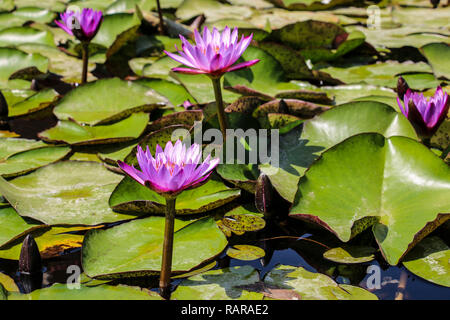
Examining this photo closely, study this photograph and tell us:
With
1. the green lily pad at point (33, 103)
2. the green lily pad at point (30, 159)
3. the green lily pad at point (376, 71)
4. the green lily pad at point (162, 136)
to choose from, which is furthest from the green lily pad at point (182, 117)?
the green lily pad at point (376, 71)

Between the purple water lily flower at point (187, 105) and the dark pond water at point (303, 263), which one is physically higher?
the purple water lily flower at point (187, 105)

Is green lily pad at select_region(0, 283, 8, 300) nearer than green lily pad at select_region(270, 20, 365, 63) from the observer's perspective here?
Yes

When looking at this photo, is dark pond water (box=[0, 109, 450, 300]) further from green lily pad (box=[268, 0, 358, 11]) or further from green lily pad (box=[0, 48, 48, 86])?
green lily pad (box=[268, 0, 358, 11])

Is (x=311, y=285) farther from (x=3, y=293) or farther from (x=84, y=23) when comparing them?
(x=84, y=23)

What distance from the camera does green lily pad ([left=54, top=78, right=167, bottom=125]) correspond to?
8.55ft

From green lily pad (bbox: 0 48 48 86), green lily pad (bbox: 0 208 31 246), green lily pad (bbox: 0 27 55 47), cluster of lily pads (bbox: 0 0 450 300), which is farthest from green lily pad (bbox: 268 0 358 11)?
green lily pad (bbox: 0 208 31 246)

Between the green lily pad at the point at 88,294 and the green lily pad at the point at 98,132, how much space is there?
102 cm

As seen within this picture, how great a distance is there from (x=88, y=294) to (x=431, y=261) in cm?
103

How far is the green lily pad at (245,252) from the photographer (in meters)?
1.63

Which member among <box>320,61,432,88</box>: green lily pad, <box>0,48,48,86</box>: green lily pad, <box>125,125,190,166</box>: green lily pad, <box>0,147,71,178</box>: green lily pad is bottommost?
<box>0,147,71,178</box>: green lily pad

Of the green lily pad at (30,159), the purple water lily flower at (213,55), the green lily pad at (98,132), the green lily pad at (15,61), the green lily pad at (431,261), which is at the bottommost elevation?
the green lily pad at (431,261)

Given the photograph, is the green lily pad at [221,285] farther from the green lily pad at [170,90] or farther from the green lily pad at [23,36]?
the green lily pad at [23,36]

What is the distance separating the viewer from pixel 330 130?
6.78ft
